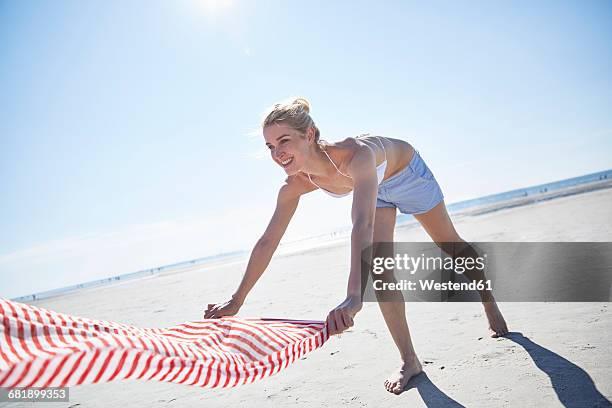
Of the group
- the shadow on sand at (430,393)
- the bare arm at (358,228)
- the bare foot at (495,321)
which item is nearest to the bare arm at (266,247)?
the bare arm at (358,228)

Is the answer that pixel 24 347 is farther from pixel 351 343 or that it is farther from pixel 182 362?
pixel 351 343

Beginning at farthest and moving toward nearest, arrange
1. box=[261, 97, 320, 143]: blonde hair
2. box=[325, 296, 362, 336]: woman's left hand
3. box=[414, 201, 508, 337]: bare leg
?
box=[414, 201, 508, 337]: bare leg
box=[261, 97, 320, 143]: blonde hair
box=[325, 296, 362, 336]: woman's left hand

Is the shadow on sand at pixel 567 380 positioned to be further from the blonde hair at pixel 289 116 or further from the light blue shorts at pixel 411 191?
the blonde hair at pixel 289 116

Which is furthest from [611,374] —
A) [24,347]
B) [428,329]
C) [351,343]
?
[24,347]

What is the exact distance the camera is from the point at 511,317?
13.4 ft

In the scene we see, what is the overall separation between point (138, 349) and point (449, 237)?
2950mm

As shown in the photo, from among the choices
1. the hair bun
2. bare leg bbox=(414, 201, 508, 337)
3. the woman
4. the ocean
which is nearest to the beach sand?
bare leg bbox=(414, 201, 508, 337)

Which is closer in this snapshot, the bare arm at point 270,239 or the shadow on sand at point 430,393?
the shadow on sand at point 430,393

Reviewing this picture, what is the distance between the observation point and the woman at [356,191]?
2.46 m

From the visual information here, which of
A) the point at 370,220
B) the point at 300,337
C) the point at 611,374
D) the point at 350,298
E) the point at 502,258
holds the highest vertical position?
the point at 502,258

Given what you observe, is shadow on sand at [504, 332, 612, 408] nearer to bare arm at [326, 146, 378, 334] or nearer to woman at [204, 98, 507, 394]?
woman at [204, 98, 507, 394]

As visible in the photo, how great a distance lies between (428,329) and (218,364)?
2.91m

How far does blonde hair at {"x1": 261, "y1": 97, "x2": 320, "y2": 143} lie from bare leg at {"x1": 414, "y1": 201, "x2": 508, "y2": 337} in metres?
1.59

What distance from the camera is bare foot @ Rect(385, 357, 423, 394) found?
2.89 meters
